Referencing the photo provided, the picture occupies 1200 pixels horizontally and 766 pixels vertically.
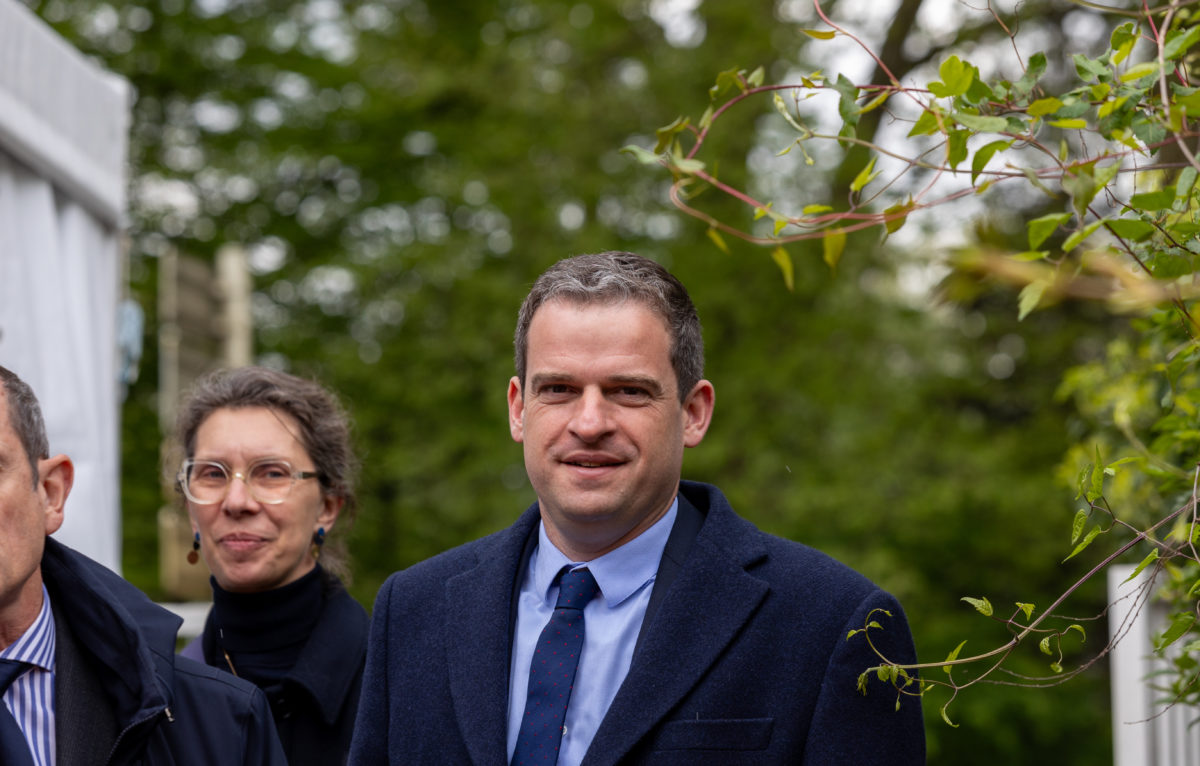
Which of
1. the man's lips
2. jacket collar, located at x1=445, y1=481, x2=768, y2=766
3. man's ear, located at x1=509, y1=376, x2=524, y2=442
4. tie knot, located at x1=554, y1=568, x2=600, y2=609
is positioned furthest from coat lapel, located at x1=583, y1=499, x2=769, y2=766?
man's ear, located at x1=509, y1=376, x2=524, y2=442

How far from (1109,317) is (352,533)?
1023cm

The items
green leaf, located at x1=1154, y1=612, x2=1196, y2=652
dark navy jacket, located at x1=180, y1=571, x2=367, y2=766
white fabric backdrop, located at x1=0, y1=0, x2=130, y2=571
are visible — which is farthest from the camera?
white fabric backdrop, located at x1=0, y1=0, x2=130, y2=571

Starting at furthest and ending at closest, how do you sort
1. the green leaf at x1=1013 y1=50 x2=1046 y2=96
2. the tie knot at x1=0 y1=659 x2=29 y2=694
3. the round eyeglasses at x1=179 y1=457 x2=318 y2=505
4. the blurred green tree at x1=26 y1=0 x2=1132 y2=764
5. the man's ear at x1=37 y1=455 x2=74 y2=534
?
the blurred green tree at x1=26 y1=0 x2=1132 y2=764, the round eyeglasses at x1=179 y1=457 x2=318 y2=505, the man's ear at x1=37 y1=455 x2=74 y2=534, the tie knot at x1=0 y1=659 x2=29 y2=694, the green leaf at x1=1013 y1=50 x2=1046 y2=96

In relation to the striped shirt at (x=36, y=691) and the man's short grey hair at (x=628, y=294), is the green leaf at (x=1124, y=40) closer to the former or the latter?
the man's short grey hair at (x=628, y=294)

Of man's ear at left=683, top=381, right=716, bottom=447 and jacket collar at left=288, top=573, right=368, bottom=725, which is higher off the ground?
man's ear at left=683, top=381, right=716, bottom=447

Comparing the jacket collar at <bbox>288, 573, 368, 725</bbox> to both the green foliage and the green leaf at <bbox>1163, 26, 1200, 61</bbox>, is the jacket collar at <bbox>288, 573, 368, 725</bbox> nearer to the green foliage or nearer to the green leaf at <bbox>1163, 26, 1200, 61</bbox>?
the green foliage

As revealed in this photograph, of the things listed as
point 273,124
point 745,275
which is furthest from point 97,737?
point 273,124

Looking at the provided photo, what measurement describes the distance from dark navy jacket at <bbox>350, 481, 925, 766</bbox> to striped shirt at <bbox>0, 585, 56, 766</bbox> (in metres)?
0.57

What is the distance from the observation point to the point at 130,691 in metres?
2.45

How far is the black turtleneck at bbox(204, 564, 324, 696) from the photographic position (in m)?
3.30

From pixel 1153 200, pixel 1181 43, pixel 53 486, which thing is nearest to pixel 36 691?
pixel 53 486

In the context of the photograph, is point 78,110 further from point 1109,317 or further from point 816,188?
point 1109,317

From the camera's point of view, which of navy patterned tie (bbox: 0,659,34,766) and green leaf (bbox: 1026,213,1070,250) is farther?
navy patterned tie (bbox: 0,659,34,766)

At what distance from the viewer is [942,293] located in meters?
1.23
